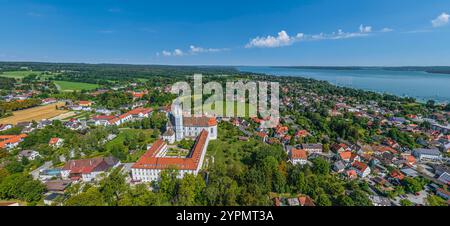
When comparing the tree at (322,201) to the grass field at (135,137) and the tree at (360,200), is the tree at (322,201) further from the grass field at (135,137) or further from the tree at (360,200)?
the grass field at (135,137)

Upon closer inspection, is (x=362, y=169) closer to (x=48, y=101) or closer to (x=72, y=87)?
(x=48, y=101)

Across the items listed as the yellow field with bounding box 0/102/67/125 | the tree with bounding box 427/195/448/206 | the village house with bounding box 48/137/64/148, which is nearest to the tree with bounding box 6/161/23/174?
the village house with bounding box 48/137/64/148

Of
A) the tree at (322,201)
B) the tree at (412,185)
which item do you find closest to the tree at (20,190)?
the tree at (322,201)

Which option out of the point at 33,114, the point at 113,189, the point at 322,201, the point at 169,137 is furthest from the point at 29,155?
the point at 322,201

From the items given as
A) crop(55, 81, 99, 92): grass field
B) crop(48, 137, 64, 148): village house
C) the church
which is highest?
crop(55, 81, 99, 92): grass field

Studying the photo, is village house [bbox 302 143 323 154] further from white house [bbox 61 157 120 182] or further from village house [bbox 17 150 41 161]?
village house [bbox 17 150 41 161]
